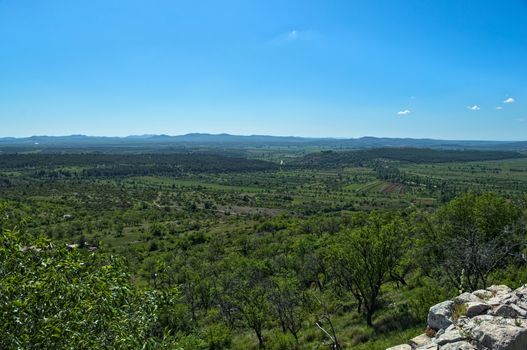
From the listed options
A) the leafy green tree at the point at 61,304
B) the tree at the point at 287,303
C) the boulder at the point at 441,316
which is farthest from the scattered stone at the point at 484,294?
the tree at the point at 287,303

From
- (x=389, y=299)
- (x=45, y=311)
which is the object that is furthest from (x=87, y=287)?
→ (x=389, y=299)

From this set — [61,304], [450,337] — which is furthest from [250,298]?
[61,304]

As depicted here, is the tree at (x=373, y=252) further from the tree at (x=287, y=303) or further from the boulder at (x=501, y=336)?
the boulder at (x=501, y=336)

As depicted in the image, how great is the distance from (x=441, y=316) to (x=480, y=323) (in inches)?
101

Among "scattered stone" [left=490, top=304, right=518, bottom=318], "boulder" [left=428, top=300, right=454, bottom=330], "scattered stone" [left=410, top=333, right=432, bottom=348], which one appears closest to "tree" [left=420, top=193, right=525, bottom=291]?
"boulder" [left=428, top=300, right=454, bottom=330]

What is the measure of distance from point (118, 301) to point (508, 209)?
121 ft

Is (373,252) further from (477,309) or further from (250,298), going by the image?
(477,309)

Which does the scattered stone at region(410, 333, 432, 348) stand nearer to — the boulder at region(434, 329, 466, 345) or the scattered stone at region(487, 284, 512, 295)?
the boulder at region(434, 329, 466, 345)

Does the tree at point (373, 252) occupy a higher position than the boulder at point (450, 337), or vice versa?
the boulder at point (450, 337)

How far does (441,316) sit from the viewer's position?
1471 cm

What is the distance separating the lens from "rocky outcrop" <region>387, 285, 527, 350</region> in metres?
11.1

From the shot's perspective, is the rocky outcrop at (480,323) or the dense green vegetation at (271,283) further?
the rocky outcrop at (480,323)

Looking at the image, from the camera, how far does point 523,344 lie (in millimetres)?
11164

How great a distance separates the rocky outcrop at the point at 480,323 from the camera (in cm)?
1115
